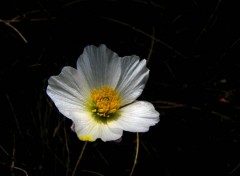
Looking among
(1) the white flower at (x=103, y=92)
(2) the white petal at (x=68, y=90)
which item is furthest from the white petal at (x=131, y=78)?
(2) the white petal at (x=68, y=90)

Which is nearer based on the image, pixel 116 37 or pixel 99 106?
pixel 99 106

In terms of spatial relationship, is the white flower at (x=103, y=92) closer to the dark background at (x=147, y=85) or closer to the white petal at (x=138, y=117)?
the white petal at (x=138, y=117)

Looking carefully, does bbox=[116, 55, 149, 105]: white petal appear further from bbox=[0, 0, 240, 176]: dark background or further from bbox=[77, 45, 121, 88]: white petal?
bbox=[0, 0, 240, 176]: dark background

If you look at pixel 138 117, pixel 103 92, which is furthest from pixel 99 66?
Result: pixel 138 117

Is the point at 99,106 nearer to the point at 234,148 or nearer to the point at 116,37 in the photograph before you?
the point at 116,37

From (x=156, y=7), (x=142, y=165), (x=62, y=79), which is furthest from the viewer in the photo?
(x=156, y=7)

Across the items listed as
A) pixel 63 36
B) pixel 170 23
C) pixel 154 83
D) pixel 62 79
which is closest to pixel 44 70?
pixel 63 36
